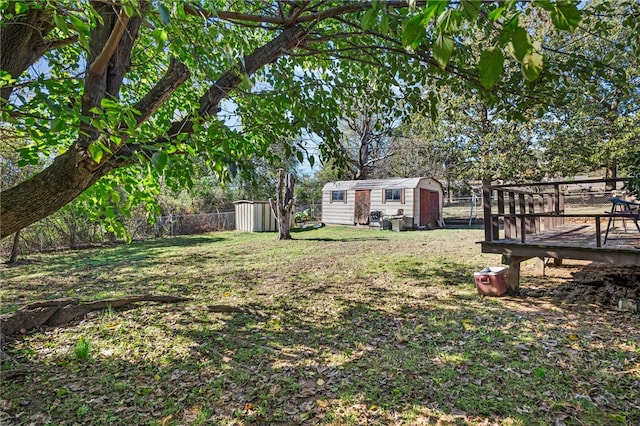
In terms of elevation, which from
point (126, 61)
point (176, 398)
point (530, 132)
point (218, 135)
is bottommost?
point (176, 398)

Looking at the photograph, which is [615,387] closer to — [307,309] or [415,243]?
[307,309]

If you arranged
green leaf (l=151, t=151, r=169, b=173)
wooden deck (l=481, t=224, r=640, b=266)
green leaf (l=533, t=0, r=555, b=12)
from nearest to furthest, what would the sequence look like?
green leaf (l=533, t=0, r=555, b=12) < green leaf (l=151, t=151, r=169, b=173) < wooden deck (l=481, t=224, r=640, b=266)

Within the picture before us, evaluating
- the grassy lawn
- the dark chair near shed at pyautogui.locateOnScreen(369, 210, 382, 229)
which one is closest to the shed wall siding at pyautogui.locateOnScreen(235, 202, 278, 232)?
the dark chair near shed at pyautogui.locateOnScreen(369, 210, 382, 229)

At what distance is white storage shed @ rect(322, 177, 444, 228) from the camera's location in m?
17.1

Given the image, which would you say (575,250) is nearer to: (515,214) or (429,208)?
(515,214)

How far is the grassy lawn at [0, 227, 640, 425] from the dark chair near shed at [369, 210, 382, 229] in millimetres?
11571

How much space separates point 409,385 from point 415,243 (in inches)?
362

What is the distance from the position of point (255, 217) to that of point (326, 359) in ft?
45.2

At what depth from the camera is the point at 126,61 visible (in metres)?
2.49

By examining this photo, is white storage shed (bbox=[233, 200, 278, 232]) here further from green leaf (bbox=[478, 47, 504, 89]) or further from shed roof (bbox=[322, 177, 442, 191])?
green leaf (bbox=[478, 47, 504, 89])

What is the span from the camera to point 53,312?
14.1 feet

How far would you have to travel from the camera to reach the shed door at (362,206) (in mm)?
18844

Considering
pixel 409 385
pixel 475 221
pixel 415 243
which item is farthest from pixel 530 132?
pixel 409 385

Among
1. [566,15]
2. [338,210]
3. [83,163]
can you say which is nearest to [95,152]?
[83,163]
